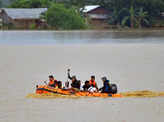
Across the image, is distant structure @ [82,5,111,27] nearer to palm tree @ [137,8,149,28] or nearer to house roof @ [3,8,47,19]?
palm tree @ [137,8,149,28]

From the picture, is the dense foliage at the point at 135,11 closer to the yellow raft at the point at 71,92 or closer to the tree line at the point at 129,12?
the tree line at the point at 129,12

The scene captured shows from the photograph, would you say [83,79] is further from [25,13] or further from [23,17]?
[25,13]

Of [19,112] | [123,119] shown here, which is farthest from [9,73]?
[123,119]

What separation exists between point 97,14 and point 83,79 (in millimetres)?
52372

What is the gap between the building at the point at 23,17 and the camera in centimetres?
6906

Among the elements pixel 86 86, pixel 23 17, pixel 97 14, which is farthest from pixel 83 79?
pixel 97 14

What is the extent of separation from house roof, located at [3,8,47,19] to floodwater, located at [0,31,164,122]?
33.8 meters

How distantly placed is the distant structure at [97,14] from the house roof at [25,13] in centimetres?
698

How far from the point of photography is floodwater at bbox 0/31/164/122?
13.7 metres

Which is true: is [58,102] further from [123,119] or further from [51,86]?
[123,119]

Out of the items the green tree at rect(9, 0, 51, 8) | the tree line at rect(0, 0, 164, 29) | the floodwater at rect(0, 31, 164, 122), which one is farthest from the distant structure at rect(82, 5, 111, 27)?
the floodwater at rect(0, 31, 164, 122)

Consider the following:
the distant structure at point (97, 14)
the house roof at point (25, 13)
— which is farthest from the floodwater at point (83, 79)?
the distant structure at point (97, 14)

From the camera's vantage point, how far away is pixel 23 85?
19.1 metres

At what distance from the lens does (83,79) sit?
2091cm
